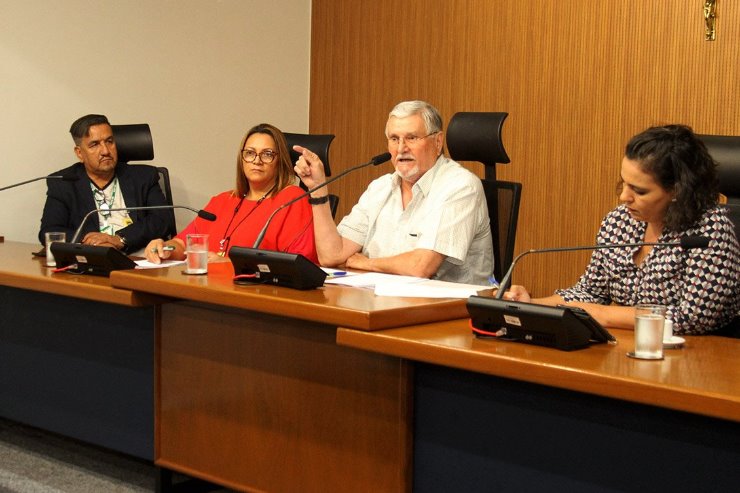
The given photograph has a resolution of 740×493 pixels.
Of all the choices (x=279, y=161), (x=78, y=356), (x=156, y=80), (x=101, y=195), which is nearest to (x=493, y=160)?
(x=279, y=161)

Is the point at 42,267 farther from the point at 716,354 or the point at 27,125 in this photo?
the point at 716,354

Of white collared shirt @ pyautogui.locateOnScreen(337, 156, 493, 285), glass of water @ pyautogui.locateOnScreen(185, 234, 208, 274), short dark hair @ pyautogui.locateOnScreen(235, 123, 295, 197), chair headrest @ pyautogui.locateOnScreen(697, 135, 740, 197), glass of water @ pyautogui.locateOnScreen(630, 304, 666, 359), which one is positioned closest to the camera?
glass of water @ pyautogui.locateOnScreen(630, 304, 666, 359)

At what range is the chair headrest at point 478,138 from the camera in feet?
10.1

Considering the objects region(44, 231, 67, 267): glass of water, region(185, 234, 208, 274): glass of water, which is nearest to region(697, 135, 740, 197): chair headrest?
region(185, 234, 208, 274): glass of water

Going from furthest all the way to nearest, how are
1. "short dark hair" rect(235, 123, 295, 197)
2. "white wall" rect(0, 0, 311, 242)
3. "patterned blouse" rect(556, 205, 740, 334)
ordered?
"white wall" rect(0, 0, 311, 242), "short dark hair" rect(235, 123, 295, 197), "patterned blouse" rect(556, 205, 740, 334)

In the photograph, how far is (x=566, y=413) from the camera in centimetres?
177

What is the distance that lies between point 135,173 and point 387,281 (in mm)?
2323

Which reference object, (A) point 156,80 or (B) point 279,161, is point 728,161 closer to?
(B) point 279,161

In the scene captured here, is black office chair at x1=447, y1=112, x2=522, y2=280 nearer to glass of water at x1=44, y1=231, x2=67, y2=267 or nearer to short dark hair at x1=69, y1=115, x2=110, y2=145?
glass of water at x1=44, y1=231, x2=67, y2=267

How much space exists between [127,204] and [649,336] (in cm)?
311

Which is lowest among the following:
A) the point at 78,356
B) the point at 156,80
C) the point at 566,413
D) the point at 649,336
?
the point at 78,356

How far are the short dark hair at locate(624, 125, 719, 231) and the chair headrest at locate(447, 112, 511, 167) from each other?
0.91 meters

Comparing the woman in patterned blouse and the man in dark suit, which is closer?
the woman in patterned blouse

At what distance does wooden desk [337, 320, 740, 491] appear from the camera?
1.57 metres
